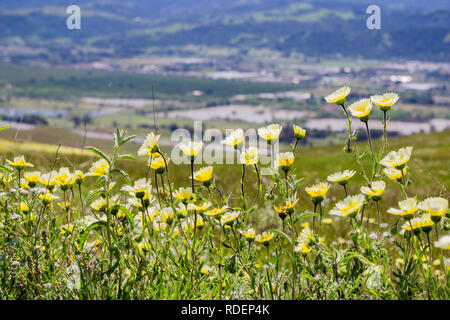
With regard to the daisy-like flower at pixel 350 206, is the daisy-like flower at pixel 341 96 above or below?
above

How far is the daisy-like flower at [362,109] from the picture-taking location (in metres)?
2.49

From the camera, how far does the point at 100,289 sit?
2.34m

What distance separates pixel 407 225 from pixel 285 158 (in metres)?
0.72

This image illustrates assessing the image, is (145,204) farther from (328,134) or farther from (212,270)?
(328,134)

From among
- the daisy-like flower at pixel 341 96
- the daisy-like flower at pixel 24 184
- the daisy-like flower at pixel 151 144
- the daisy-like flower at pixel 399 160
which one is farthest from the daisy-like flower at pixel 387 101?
the daisy-like flower at pixel 24 184

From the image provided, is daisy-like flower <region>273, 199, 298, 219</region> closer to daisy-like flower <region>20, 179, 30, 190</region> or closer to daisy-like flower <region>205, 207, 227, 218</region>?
daisy-like flower <region>205, 207, 227, 218</region>

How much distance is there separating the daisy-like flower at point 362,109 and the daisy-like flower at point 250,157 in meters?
0.58

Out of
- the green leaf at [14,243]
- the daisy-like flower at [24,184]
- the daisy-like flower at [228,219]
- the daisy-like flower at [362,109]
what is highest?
the daisy-like flower at [362,109]

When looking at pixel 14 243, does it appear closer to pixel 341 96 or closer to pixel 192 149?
pixel 192 149

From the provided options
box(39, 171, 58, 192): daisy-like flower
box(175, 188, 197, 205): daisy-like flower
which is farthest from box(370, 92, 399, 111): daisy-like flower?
box(39, 171, 58, 192): daisy-like flower

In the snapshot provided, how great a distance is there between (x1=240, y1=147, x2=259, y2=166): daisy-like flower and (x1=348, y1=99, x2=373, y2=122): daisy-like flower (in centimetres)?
58

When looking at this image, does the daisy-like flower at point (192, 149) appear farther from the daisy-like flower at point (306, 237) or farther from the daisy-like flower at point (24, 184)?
the daisy-like flower at point (24, 184)

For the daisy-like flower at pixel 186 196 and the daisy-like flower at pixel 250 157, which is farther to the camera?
the daisy-like flower at pixel 250 157

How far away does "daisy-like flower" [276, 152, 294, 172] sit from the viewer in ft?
8.30
